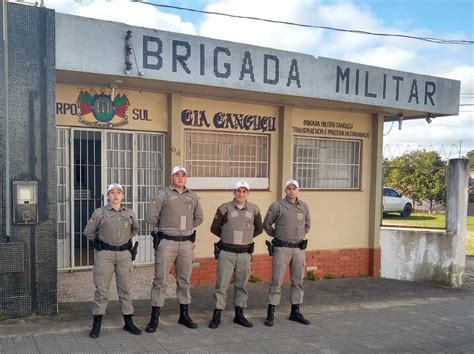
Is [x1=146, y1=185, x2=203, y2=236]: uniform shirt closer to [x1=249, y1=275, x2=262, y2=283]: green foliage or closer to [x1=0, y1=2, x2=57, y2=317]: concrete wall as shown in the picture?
[x1=0, y1=2, x2=57, y2=317]: concrete wall

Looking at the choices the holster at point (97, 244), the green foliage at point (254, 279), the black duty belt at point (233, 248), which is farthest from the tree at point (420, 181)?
the holster at point (97, 244)

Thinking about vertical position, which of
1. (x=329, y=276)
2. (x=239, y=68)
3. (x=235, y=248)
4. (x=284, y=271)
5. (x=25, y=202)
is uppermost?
(x=239, y=68)

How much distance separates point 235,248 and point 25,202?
245 cm

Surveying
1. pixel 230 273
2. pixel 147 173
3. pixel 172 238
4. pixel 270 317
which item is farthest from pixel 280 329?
pixel 147 173

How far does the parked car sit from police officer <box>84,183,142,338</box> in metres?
6.19

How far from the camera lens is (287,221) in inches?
229

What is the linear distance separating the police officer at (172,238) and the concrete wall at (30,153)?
1222mm

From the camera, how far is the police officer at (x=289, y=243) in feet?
19.1

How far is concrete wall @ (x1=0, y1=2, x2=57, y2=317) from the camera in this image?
518 centimetres

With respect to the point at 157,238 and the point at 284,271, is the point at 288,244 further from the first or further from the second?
the point at 157,238

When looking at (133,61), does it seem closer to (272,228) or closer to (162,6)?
(162,6)

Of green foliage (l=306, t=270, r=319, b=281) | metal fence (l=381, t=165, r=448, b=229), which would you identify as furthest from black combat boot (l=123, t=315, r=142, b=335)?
metal fence (l=381, t=165, r=448, b=229)

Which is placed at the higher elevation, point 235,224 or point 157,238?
point 235,224

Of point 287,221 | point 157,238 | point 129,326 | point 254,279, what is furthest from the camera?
point 254,279
